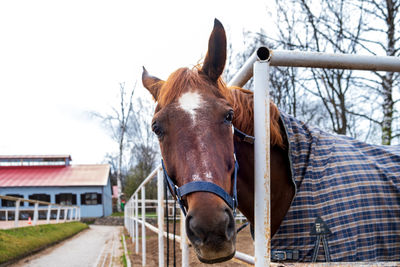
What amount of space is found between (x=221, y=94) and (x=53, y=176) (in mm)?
28729

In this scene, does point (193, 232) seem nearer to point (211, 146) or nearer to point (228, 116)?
point (211, 146)

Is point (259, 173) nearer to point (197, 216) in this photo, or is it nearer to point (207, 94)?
point (197, 216)

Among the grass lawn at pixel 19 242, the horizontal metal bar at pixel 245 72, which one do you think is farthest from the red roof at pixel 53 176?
the horizontal metal bar at pixel 245 72

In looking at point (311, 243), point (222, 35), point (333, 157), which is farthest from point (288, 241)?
point (222, 35)

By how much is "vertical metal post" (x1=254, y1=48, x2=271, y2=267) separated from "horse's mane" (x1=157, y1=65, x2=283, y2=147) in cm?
29

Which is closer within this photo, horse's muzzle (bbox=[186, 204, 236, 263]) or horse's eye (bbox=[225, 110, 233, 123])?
horse's muzzle (bbox=[186, 204, 236, 263])

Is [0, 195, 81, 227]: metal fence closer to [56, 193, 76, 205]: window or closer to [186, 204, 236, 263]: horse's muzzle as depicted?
[186, 204, 236, 263]: horse's muzzle

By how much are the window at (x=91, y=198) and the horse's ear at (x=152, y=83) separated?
84.9ft

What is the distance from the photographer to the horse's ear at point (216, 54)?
1416 millimetres

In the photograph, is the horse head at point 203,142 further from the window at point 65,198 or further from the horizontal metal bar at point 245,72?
the window at point 65,198

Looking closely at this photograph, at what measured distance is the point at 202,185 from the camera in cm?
112

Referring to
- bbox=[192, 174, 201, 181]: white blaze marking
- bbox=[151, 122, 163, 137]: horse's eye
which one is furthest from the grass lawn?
bbox=[192, 174, 201, 181]: white blaze marking

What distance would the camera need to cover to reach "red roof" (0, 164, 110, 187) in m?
25.3

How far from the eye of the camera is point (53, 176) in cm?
2652
